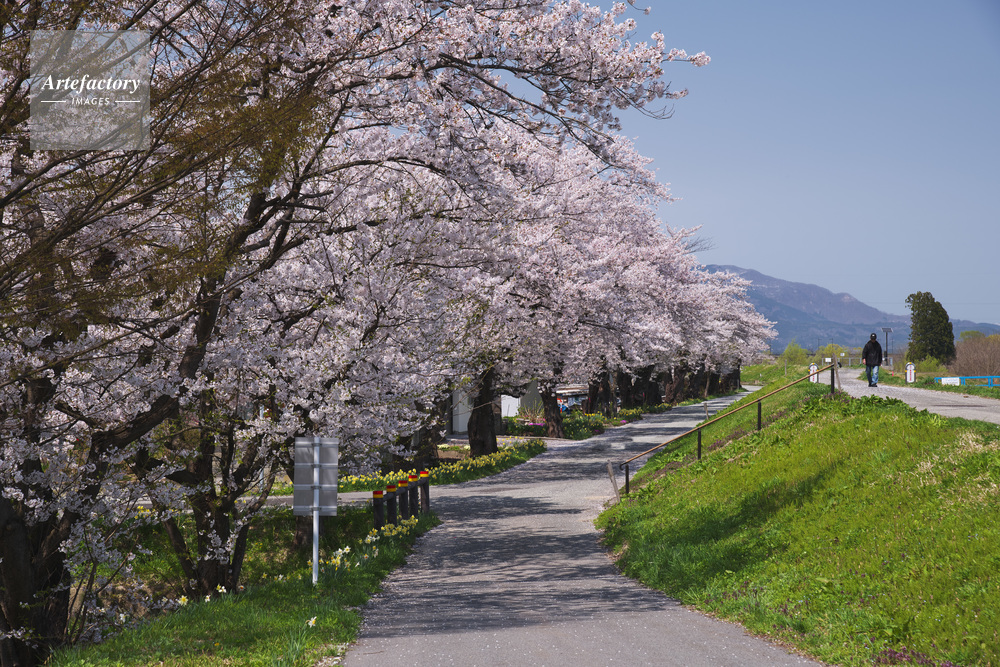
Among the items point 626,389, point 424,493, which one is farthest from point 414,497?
point 626,389

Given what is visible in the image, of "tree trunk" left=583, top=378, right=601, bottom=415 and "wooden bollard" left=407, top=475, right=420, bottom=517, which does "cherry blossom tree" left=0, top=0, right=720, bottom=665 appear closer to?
"wooden bollard" left=407, top=475, right=420, bottom=517

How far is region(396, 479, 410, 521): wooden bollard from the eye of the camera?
15.6 m

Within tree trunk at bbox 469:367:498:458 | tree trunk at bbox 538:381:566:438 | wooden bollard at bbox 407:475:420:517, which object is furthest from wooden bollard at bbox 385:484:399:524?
tree trunk at bbox 538:381:566:438

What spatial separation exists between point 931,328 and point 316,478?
6608 centimetres

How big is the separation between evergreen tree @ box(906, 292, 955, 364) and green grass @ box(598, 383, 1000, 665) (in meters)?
55.8

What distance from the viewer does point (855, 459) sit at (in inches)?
468

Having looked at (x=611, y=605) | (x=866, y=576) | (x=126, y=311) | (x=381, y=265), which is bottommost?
(x=611, y=605)

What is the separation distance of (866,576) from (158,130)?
8133 mm

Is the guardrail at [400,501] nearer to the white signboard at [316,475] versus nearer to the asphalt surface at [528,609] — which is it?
the asphalt surface at [528,609]

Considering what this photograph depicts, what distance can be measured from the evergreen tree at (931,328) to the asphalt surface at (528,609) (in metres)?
55.8

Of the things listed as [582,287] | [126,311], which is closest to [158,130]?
[126,311]

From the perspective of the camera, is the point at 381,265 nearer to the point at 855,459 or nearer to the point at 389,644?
the point at 389,644

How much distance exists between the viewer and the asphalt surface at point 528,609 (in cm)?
718

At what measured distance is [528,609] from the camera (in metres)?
9.35
